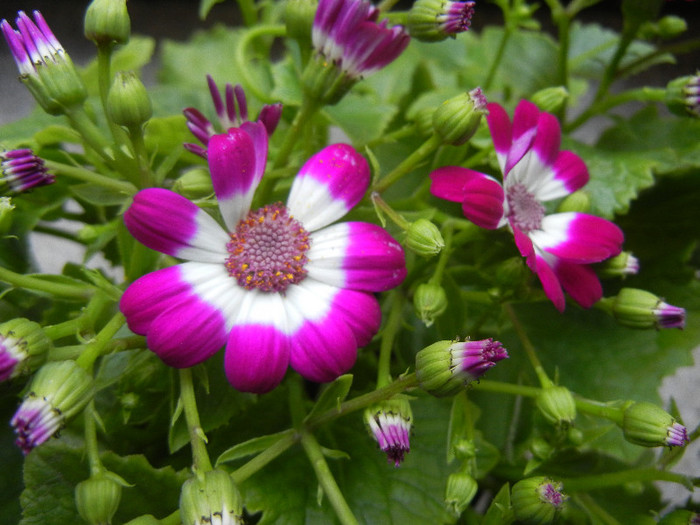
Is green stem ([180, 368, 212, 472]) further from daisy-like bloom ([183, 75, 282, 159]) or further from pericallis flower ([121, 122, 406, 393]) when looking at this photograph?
daisy-like bloom ([183, 75, 282, 159])

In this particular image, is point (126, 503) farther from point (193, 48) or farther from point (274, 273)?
point (193, 48)

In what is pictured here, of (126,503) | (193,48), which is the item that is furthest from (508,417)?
(193,48)

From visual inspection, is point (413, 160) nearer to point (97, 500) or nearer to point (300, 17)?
point (300, 17)

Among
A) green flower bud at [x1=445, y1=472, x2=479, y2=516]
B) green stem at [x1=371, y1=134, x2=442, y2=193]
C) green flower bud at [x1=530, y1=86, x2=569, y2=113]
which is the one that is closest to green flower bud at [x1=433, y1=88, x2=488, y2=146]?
green stem at [x1=371, y1=134, x2=442, y2=193]

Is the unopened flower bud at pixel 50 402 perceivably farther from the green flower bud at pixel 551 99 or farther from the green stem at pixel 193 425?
the green flower bud at pixel 551 99

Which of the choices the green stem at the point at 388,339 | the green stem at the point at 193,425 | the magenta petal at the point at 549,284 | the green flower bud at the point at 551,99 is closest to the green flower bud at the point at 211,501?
the green stem at the point at 193,425
